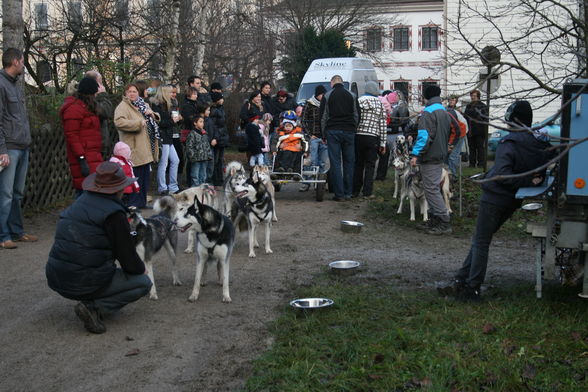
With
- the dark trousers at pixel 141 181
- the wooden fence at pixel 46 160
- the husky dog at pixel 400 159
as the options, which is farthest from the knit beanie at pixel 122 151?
the husky dog at pixel 400 159

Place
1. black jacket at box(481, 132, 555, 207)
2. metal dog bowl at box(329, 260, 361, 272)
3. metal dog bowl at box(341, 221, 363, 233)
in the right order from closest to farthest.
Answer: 1. black jacket at box(481, 132, 555, 207)
2. metal dog bowl at box(329, 260, 361, 272)
3. metal dog bowl at box(341, 221, 363, 233)

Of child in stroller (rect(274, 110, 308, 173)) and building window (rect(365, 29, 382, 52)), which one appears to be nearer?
child in stroller (rect(274, 110, 308, 173))

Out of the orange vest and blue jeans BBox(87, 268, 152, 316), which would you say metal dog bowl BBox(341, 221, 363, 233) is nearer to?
the orange vest

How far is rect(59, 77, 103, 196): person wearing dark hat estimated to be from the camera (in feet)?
29.3

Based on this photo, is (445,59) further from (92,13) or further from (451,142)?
(92,13)

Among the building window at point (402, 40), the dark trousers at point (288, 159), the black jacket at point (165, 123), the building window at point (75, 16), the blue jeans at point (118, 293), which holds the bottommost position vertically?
the blue jeans at point (118, 293)

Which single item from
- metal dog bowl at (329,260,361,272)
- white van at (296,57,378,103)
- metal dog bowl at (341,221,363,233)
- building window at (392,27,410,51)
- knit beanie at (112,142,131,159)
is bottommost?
Answer: metal dog bowl at (329,260,361,272)

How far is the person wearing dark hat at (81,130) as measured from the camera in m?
8.92

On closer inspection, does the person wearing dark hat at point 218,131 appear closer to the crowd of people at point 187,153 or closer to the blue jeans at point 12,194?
the crowd of people at point 187,153

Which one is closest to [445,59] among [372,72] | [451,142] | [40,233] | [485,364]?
[451,142]

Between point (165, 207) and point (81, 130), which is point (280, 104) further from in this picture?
point (165, 207)

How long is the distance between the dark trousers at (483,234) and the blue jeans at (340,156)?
690cm

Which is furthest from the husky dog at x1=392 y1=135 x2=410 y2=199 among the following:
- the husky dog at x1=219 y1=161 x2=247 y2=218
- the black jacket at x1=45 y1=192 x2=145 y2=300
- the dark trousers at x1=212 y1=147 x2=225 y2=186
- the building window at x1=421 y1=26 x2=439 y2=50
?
the building window at x1=421 y1=26 x2=439 y2=50

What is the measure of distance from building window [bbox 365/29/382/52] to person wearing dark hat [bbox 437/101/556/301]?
47729 mm
